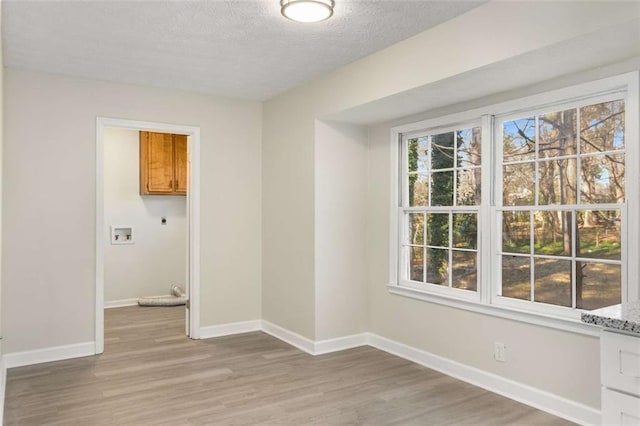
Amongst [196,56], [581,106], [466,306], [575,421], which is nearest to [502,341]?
[466,306]

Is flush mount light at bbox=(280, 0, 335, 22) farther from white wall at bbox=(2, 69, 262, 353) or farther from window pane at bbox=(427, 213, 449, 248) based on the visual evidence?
white wall at bbox=(2, 69, 262, 353)

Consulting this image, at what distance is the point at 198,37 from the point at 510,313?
110 inches

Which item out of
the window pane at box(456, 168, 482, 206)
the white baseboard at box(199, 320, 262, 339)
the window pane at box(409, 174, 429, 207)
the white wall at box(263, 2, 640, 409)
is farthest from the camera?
the white baseboard at box(199, 320, 262, 339)

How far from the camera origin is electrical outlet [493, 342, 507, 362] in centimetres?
324

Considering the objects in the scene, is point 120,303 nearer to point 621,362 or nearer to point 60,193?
point 60,193

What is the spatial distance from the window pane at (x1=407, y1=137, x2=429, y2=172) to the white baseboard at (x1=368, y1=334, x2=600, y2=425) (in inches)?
60.1

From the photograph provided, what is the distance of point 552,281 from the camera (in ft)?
10.0

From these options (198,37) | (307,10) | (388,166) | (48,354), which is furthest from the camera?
(388,166)

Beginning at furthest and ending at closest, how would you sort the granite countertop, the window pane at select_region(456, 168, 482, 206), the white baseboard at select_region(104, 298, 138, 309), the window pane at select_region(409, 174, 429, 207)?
the white baseboard at select_region(104, 298, 138, 309), the window pane at select_region(409, 174, 429, 207), the window pane at select_region(456, 168, 482, 206), the granite countertop

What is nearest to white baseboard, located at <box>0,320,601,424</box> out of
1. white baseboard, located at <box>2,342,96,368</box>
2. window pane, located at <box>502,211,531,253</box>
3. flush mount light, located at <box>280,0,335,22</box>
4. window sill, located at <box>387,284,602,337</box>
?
white baseboard, located at <box>2,342,96,368</box>

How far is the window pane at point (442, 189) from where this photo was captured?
3.78 m

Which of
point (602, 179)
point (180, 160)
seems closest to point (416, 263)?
point (602, 179)

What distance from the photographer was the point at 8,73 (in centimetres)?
380

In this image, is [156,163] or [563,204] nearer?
[563,204]
